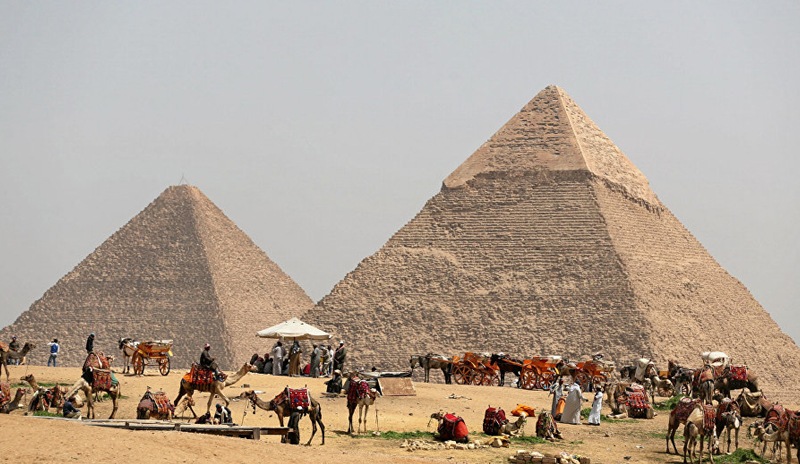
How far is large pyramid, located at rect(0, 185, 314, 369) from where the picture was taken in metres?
102

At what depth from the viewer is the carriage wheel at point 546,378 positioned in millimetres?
43281

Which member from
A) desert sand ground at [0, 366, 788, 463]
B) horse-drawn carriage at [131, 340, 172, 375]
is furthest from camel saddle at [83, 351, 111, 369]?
horse-drawn carriage at [131, 340, 172, 375]

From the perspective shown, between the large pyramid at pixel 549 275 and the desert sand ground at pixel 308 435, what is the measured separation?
109ft

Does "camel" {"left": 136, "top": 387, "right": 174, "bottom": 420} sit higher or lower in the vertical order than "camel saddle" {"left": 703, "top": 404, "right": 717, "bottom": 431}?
lower

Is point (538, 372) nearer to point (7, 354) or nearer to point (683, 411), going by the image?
point (7, 354)

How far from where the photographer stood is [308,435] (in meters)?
25.5

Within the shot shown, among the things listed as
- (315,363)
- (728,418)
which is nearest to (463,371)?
(315,363)

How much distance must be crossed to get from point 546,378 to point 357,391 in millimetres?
17998

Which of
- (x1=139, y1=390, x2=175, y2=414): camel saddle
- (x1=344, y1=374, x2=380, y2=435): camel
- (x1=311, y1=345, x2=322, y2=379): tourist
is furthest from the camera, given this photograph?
(x1=311, y1=345, x2=322, y2=379): tourist

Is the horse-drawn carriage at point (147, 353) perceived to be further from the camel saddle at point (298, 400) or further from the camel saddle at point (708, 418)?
the camel saddle at point (708, 418)

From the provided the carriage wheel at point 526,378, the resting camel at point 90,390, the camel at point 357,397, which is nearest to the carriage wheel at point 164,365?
the carriage wheel at point 526,378

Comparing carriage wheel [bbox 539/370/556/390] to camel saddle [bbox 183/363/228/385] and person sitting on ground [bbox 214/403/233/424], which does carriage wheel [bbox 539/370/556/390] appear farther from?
person sitting on ground [bbox 214/403/233/424]

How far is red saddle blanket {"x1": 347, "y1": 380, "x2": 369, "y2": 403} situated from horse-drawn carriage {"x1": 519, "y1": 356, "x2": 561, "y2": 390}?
17112 millimetres

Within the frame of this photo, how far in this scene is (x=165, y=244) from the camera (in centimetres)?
10975
